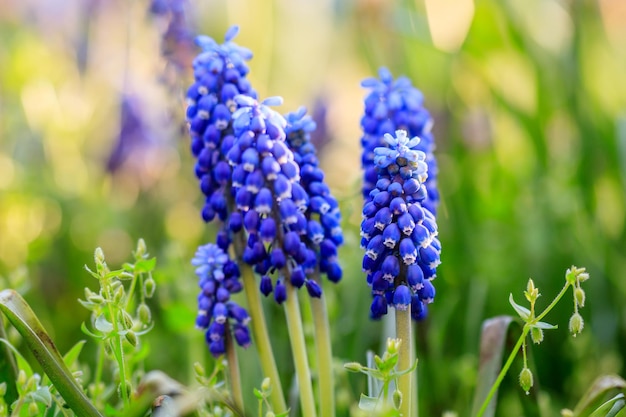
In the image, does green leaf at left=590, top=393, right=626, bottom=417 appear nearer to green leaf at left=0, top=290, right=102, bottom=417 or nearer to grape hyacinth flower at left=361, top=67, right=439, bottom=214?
grape hyacinth flower at left=361, top=67, right=439, bottom=214

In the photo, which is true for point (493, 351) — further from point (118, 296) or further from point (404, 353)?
point (118, 296)

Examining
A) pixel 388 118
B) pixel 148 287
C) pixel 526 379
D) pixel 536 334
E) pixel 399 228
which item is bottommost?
pixel 526 379

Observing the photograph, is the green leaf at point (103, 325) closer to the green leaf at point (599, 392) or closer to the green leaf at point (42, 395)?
the green leaf at point (42, 395)

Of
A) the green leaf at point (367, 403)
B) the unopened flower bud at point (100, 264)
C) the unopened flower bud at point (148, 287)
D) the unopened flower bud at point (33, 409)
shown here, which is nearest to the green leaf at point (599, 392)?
the green leaf at point (367, 403)

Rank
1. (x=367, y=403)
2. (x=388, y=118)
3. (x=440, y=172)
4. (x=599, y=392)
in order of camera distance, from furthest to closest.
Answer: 1. (x=440, y=172)
2. (x=388, y=118)
3. (x=599, y=392)
4. (x=367, y=403)

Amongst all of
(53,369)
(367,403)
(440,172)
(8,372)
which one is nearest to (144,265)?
(53,369)

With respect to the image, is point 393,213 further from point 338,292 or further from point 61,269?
point 61,269

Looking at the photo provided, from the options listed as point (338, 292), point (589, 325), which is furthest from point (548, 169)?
point (338, 292)

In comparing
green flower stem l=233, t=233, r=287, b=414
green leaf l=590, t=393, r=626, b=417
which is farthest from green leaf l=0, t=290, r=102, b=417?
green leaf l=590, t=393, r=626, b=417
